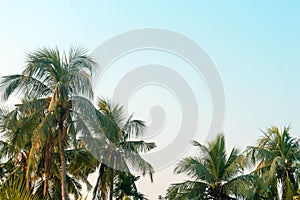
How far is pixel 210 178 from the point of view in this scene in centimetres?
2230

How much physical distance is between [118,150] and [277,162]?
7.80 meters

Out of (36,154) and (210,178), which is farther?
(210,178)

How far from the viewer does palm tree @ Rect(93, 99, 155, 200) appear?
66.2ft

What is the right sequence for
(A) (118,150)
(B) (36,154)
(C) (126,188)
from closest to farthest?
(B) (36,154) → (A) (118,150) → (C) (126,188)

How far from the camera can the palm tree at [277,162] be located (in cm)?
2180

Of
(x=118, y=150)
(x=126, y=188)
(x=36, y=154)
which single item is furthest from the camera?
(x=126, y=188)

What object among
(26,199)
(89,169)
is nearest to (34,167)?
(89,169)

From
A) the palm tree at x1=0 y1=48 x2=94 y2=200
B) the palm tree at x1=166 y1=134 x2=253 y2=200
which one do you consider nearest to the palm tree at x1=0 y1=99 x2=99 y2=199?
the palm tree at x1=0 y1=48 x2=94 y2=200

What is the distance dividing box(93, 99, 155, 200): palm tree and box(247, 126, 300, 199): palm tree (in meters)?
5.75

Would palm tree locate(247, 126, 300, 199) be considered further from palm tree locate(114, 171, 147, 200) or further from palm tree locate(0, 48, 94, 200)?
palm tree locate(0, 48, 94, 200)

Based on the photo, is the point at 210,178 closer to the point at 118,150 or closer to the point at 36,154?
the point at 118,150

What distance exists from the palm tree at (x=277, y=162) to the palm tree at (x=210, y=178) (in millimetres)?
989

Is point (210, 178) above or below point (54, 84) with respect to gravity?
below

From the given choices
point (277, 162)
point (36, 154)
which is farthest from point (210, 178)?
point (36, 154)
